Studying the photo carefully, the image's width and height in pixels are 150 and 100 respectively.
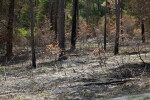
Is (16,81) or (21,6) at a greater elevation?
(21,6)

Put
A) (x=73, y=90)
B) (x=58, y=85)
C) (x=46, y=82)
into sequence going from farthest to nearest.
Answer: (x=46, y=82), (x=58, y=85), (x=73, y=90)

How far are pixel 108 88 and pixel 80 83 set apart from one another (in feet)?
3.91

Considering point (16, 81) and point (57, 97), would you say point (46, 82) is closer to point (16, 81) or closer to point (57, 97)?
point (16, 81)

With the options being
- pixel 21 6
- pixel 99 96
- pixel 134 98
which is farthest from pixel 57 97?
pixel 21 6

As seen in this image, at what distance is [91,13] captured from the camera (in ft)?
181

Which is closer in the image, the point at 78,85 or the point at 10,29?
the point at 78,85

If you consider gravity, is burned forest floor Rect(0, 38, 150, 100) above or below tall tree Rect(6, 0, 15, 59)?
below

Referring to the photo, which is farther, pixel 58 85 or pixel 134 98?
pixel 58 85

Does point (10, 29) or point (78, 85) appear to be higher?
point (10, 29)

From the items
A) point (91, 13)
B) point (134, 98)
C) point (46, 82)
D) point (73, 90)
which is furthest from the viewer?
point (91, 13)

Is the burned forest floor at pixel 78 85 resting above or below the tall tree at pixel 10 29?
below

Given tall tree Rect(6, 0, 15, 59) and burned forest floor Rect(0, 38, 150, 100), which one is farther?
tall tree Rect(6, 0, 15, 59)

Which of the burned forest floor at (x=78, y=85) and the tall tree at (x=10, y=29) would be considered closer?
the burned forest floor at (x=78, y=85)

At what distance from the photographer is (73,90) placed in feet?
24.5
